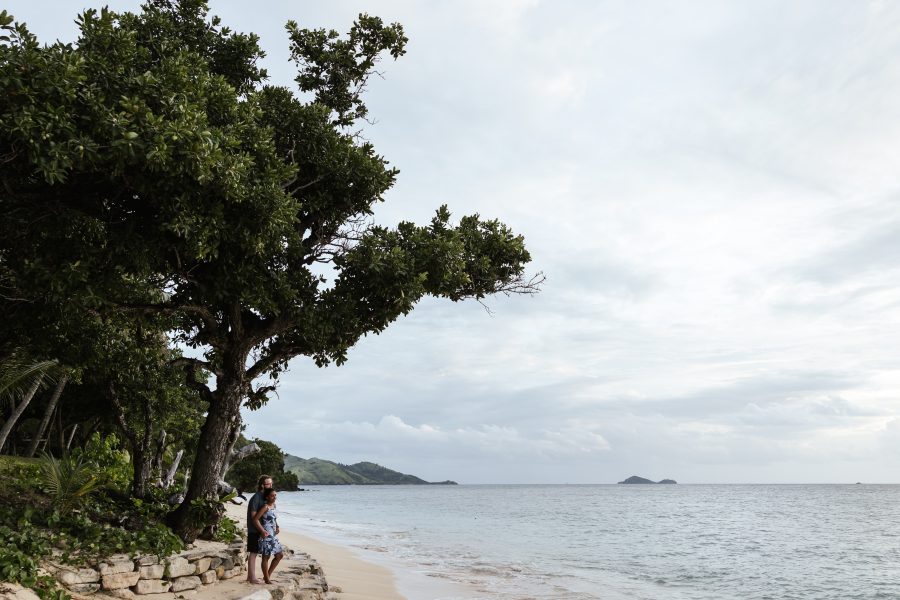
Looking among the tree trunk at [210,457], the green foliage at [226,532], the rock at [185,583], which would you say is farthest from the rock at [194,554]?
the green foliage at [226,532]

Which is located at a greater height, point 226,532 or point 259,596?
point 226,532

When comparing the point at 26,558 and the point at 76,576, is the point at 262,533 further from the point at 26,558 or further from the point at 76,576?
the point at 26,558

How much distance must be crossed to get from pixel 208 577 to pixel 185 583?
514 millimetres

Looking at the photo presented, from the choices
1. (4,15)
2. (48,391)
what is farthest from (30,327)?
(48,391)

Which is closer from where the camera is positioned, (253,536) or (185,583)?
(185,583)

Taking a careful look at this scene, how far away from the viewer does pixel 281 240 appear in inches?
410

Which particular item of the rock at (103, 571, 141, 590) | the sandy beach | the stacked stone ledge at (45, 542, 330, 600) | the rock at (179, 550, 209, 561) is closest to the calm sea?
the sandy beach

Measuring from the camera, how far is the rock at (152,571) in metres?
9.02

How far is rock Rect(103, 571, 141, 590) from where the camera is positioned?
8.51 metres

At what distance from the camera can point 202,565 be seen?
993 cm

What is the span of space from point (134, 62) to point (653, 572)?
22.7m

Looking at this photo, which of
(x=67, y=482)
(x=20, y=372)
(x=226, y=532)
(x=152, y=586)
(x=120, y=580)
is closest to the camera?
(x=120, y=580)

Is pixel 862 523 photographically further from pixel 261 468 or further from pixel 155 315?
pixel 261 468

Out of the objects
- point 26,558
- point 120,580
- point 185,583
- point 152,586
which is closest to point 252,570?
point 185,583
